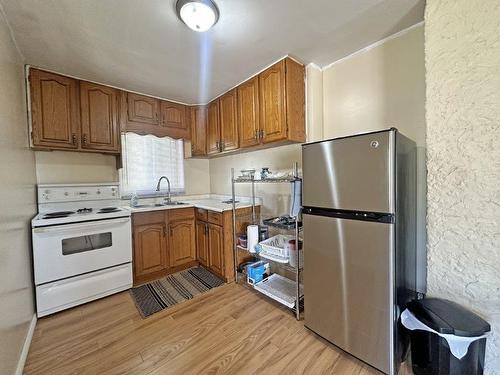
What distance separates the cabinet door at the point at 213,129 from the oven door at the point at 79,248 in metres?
1.39

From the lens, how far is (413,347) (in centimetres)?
124

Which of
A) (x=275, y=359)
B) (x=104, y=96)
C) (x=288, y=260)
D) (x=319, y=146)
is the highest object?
(x=104, y=96)

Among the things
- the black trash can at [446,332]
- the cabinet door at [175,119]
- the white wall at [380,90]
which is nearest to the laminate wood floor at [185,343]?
the black trash can at [446,332]

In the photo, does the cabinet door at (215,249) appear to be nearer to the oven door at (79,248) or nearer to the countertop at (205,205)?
the countertop at (205,205)

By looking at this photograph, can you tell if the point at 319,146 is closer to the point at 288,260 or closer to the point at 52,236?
the point at 288,260

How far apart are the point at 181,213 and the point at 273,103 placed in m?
1.74

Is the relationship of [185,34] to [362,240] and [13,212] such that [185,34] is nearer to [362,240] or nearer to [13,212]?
[13,212]

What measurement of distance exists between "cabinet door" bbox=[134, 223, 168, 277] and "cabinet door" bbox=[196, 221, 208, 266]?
1.41 ft

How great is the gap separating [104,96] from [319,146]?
247 centimetres

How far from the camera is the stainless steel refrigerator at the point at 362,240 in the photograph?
3.98ft

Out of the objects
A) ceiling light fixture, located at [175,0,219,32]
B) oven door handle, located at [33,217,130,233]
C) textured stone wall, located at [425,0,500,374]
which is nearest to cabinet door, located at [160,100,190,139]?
oven door handle, located at [33,217,130,233]

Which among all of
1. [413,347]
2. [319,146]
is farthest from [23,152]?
[413,347]

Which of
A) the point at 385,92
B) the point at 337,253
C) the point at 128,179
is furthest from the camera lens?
the point at 128,179

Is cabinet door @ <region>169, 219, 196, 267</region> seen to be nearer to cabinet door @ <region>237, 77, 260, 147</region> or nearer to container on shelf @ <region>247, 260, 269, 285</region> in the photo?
container on shelf @ <region>247, 260, 269, 285</region>
